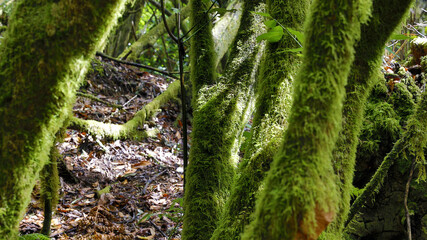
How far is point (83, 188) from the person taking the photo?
3703mm

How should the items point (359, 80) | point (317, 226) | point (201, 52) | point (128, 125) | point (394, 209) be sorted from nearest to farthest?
point (317, 226) → point (359, 80) → point (201, 52) → point (394, 209) → point (128, 125)

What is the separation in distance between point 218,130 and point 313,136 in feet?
4.48

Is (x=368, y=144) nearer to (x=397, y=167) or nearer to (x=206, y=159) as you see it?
(x=397, y=167)

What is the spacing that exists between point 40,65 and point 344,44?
988 millimetres

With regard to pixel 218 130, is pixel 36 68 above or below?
above

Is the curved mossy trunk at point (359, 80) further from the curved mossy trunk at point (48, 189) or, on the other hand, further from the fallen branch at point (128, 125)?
the fallen branch at point (128, 125)

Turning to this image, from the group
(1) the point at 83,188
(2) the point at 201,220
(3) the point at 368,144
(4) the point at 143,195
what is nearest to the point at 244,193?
(2) the point at 201,220

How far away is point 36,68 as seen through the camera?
0.97 meters

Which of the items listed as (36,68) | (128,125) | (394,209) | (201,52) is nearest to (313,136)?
(36,68)

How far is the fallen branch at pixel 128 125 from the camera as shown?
12.7ft

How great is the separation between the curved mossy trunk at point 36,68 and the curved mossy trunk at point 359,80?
1.03 meters

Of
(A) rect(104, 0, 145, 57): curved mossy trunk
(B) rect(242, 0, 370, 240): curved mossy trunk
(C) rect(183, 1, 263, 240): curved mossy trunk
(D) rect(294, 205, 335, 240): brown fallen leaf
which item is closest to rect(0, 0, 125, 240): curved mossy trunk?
(B) rect(242, 0, 370, 240): curved mossy trunk

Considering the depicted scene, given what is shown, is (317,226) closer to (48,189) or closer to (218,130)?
(218,130)

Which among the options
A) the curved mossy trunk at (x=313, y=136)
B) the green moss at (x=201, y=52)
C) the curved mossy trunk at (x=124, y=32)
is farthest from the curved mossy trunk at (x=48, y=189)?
the curved mossy trunk at (x=124, y=32)
